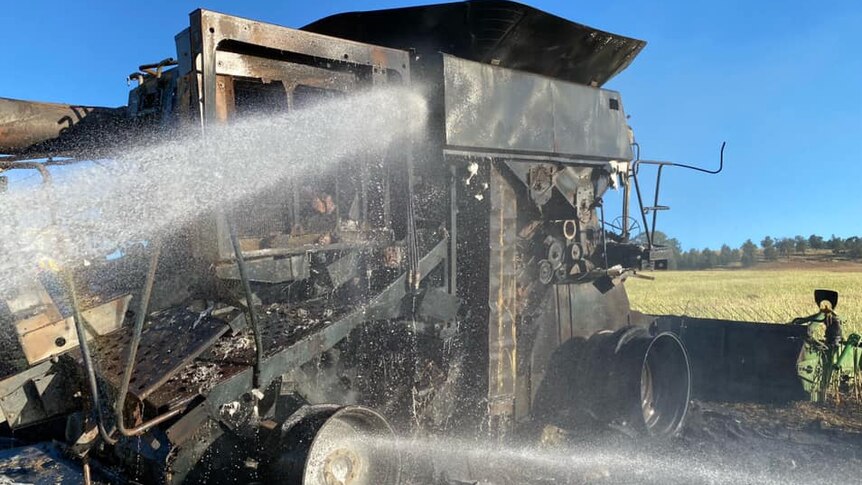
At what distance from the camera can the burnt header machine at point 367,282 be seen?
3697 millimetres

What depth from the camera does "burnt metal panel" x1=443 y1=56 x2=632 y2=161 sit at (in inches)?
206

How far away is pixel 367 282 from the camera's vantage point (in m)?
4.79

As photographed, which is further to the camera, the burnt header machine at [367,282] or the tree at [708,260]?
the tree at [708,260]

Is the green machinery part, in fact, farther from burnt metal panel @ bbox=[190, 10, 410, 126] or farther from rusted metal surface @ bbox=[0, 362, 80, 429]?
rusted metal surface @ bbox=[0, 362, 80, 429]

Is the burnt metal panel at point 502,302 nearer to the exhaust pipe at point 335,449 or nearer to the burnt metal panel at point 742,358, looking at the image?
the exhaust pipe at point 335,449

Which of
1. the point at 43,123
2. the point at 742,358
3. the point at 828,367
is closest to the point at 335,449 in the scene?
the point at 43,123

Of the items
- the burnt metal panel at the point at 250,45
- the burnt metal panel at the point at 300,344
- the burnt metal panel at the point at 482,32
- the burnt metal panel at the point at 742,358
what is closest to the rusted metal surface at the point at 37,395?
the burnt metal panel at the point at 300,344

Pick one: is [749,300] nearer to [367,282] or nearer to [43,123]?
[367,282]

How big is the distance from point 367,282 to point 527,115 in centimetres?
216

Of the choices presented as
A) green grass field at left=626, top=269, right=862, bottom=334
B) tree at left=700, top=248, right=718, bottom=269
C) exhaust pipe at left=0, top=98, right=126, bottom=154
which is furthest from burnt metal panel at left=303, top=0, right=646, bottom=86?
tree at left=700, top=248, right=718, bottom=269

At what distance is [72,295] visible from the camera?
3057 mm

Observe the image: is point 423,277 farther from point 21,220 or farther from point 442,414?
point 21,220

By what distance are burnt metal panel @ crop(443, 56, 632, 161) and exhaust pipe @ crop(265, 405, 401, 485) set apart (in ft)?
7.42

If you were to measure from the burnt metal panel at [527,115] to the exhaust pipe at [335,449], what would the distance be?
7.42 feet
